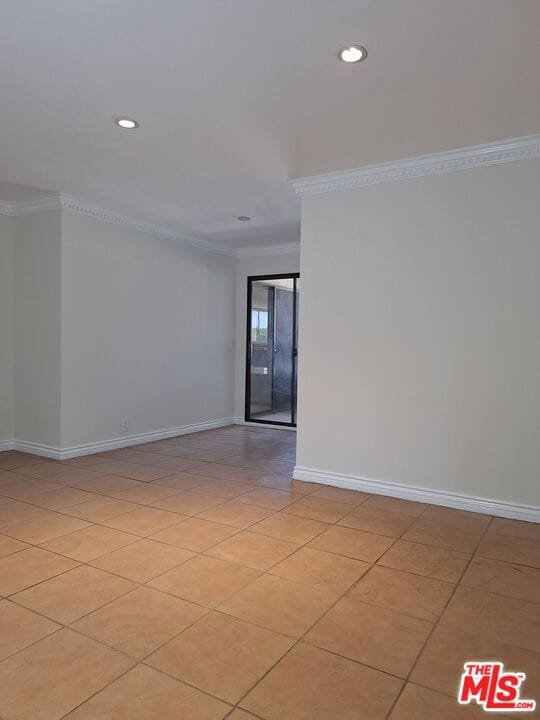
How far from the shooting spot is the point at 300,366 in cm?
428

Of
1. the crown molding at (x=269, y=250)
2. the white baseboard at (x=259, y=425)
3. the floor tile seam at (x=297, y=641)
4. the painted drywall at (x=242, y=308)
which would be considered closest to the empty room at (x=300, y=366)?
the floor tile seam at (x=297, y=641)

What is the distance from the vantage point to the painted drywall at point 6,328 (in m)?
5.22

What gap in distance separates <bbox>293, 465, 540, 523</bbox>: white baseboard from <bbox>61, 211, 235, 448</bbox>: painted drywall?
236 cm

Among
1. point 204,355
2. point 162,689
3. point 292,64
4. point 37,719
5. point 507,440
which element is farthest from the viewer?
point 204,355

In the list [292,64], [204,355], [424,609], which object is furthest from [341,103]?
[204,355]

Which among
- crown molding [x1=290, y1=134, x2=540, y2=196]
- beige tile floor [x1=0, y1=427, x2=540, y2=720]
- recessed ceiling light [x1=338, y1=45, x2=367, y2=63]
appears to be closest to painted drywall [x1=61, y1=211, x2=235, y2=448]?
beige tile floor [x1=0, y1=427, x2=540, y2=720]

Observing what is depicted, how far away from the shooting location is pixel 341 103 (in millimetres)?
2854

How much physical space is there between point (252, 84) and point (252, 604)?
2.65 metres

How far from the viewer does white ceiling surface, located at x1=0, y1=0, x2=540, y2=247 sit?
212 centimetres

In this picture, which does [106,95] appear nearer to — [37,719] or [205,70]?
[205,70]

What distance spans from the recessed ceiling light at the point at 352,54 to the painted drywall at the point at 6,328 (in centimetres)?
426

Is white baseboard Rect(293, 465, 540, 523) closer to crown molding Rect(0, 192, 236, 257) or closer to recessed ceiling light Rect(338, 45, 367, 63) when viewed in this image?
recessed ceiling light Rect(338, 45, 367, 63)

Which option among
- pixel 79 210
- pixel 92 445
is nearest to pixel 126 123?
pixel 79 210

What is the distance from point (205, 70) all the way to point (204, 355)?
453cm
